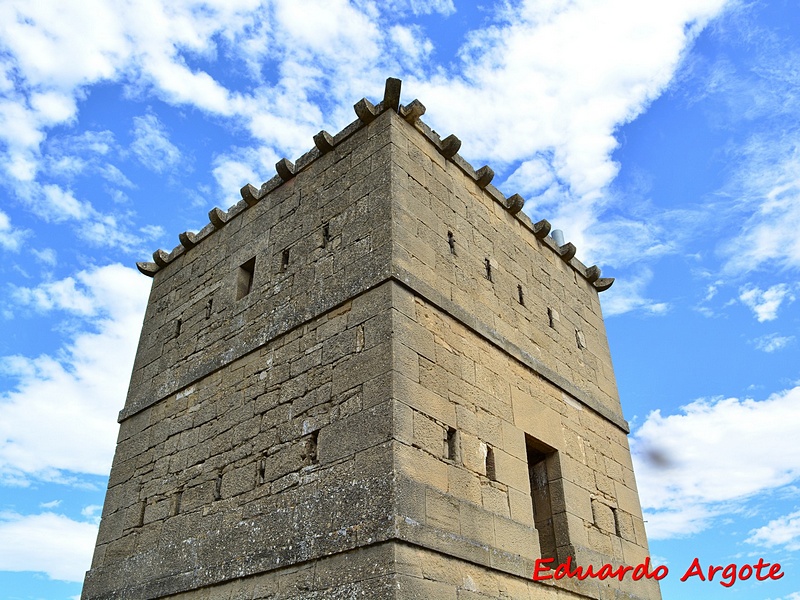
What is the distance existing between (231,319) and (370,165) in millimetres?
2300

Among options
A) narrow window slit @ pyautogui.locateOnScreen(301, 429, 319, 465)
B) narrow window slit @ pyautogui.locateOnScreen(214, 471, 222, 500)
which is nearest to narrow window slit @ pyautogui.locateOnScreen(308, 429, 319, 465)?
narrow window slit @ pyautogui.locateOnScreen(301, 429, 319, 465)

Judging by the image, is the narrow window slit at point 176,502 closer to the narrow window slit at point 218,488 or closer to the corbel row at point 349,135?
the narrow window slit at point 218,488

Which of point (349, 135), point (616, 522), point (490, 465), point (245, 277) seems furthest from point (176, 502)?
point (616, 522)

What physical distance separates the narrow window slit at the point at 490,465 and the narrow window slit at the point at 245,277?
10.9ft

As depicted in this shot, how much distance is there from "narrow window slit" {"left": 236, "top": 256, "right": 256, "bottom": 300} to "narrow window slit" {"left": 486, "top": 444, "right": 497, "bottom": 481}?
3.33 m

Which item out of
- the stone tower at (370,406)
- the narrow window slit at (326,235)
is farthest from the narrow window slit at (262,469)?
the narrow window slit at (326,235)

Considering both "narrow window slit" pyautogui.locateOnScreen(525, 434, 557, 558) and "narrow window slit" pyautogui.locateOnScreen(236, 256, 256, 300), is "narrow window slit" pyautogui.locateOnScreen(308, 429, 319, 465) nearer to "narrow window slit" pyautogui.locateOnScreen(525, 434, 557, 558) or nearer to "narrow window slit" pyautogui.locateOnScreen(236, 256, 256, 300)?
"narrow window slit" pyautogui.locateOnScreen(525, 434, 557, 558)

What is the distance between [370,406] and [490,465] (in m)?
1.33

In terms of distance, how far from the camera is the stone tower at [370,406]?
5043mm

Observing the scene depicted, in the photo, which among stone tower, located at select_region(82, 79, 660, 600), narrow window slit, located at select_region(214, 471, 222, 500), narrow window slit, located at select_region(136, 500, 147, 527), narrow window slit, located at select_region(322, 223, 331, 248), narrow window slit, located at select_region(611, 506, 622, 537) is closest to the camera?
stone tower, located at select_region(82, 79, 660, 600)

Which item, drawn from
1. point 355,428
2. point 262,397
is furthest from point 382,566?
point 262,397

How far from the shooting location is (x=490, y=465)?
5797 millimetres

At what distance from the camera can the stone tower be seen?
5043 millimetres

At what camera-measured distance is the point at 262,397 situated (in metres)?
6.28
